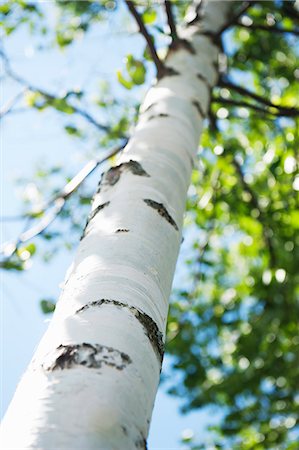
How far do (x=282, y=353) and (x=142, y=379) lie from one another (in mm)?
3919

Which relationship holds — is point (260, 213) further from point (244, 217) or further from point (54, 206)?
point (54, 206)

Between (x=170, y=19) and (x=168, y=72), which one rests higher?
(x=170, y=19)

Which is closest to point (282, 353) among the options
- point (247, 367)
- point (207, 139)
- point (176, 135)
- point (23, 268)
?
point (247, 367)

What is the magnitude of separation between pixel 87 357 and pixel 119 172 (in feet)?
2.45

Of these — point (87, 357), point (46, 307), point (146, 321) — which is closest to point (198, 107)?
point (46, 307)

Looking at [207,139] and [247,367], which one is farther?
[247,367]

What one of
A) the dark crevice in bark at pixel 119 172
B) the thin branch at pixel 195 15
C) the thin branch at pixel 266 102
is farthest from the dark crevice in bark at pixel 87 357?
the thin branch at pixel 195 15

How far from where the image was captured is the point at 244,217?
13.9 feet

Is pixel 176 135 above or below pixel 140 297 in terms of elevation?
above

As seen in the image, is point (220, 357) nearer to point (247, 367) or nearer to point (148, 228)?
point (247, 367)

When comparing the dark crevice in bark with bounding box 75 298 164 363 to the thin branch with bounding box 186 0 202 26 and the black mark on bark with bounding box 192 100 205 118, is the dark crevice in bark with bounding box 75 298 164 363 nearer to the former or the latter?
the black mark on bark with bounding box 192 100 205 118

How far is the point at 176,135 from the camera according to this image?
1.61 metres

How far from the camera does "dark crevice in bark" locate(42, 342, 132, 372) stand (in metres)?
0.73

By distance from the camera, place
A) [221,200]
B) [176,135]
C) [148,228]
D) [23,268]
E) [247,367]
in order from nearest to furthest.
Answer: [148,228] → [176,135] → [23,268] → [221,200] → [247,367]
